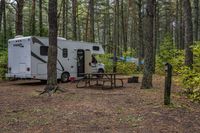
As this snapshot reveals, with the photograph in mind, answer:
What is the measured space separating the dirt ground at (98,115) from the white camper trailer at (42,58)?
537 centimetres

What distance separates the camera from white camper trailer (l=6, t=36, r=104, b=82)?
16.0m

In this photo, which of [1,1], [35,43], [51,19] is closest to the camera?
[51,19]

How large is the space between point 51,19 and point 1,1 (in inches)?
478

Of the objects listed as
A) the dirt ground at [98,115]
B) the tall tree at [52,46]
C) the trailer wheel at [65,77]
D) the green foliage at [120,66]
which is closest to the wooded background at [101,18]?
the green foliage at [120,66]

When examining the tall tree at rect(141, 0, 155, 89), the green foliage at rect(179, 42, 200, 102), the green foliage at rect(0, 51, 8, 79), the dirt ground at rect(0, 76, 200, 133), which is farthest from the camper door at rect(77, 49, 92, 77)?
the green foliage at rect(179, 42, 200, 102)

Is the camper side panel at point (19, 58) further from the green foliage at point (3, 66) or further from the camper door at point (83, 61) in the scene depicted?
the camper door at point (83, 61)

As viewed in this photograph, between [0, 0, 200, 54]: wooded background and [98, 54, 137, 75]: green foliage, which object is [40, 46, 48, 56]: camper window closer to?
[0, 0, 200, 54]: wooded background

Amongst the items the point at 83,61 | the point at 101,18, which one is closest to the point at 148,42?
the point at 83,61

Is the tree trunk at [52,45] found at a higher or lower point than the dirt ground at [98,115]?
higher

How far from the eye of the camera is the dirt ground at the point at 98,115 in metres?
6.53

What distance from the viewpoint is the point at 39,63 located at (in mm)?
16297

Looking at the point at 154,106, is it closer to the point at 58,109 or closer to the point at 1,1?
the point at 58,109

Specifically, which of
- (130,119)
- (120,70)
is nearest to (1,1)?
(120,70)

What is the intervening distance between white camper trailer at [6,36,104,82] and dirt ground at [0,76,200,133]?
5365 millimetres
